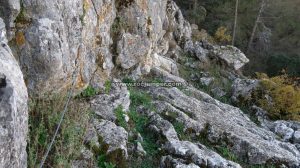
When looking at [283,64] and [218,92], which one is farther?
[283,64]

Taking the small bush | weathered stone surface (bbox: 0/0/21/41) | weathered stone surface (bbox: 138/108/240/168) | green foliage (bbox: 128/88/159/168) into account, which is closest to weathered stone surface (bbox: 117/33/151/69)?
green foliage (bbox: 128/88/159/168)

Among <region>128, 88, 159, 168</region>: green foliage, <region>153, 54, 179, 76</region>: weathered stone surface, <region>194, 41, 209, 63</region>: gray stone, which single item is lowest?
<region>194, 41, 209, 63</region>: gray stone

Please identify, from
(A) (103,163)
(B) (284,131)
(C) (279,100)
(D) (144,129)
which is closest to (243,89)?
(C) (279,100)

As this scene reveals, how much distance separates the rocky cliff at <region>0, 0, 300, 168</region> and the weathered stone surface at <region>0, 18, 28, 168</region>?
0.01 m

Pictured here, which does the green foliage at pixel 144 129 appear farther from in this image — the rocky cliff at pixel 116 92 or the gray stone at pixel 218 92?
the gray stone at pixel 218 92

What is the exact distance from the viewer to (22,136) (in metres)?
4.39

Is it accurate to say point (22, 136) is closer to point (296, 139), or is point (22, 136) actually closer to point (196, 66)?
point (296, 139)

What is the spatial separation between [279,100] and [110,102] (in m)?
8.38

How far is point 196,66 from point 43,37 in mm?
12506

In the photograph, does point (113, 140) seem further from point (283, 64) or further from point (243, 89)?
point (283, 64)

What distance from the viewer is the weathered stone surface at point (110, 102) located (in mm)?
7629

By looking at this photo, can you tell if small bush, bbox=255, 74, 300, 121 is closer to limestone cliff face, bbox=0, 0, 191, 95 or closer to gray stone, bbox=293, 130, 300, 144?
gray stone, bbox=293, 130, 300, 144

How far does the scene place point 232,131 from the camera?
9.38 metres

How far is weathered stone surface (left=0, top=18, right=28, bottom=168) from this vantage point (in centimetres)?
386
